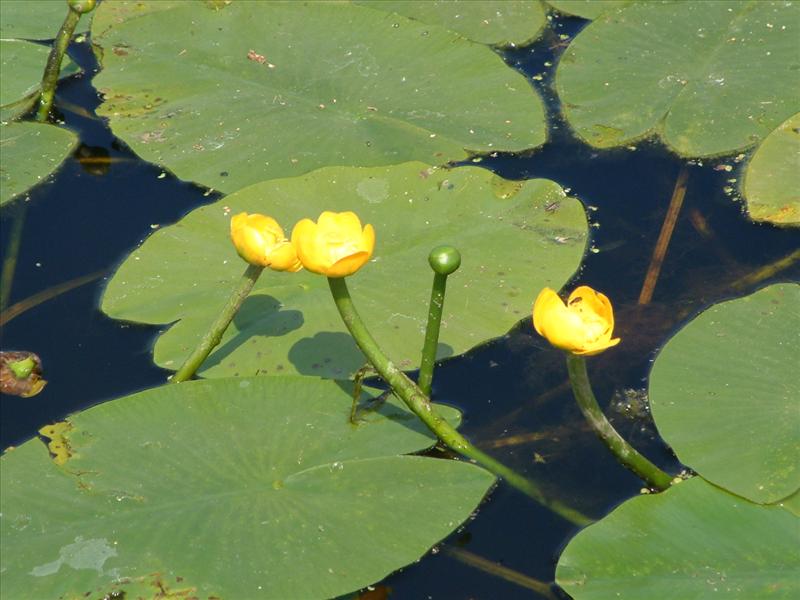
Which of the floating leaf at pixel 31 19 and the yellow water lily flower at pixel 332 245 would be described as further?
the floating leaf at pixel 31 19

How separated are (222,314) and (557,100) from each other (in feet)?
6.37

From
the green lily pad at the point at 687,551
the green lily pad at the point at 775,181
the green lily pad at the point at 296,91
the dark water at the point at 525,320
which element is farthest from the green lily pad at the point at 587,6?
the green lily pad at the point at 687,551

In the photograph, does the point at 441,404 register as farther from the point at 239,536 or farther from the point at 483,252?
the point at 239,536

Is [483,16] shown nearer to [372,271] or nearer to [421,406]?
[372,271]

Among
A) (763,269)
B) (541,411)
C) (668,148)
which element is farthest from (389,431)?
(668,148)

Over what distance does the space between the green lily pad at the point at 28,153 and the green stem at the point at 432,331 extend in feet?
6.27

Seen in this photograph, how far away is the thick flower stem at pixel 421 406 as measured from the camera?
110 inches

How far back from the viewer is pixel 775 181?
385 centimetres

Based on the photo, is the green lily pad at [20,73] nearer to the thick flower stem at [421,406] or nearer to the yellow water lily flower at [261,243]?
the yellow water lily flower at [261,243]

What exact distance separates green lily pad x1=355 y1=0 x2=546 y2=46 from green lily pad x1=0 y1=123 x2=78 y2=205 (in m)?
1.52

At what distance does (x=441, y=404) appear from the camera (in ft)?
10.7

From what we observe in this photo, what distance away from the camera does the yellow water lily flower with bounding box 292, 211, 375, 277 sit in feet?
8.63

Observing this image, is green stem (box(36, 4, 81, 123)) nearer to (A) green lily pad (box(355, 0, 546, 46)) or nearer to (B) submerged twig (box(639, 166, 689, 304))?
(A) green lily pad (box(355, 0, 546, 46))

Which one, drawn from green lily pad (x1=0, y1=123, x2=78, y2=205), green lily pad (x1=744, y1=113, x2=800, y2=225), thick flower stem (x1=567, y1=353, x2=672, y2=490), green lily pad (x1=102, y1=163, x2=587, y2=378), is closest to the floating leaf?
green lily pad (x1=0, y1=123, x2=78, y2=205)
